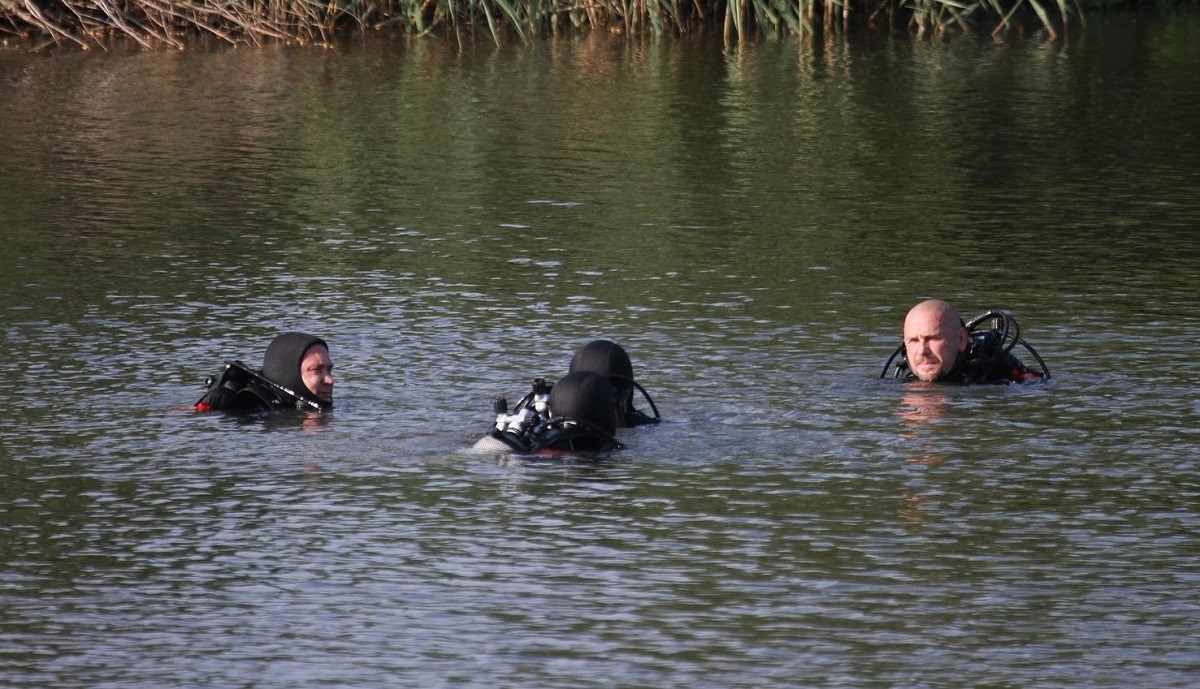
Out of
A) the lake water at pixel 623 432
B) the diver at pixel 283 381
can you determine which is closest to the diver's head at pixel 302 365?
the diver at pixel 283 381

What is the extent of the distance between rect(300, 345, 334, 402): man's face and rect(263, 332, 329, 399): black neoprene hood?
0.09ft

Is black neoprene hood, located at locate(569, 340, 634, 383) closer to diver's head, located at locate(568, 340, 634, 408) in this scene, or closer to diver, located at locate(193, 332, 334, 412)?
diver's head, located at locate(568, 340, 634, 408)

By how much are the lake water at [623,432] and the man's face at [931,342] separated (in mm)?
238

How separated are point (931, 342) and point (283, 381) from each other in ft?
13.4

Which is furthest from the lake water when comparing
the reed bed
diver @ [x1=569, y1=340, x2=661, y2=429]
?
the reed bed

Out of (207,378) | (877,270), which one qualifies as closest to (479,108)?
(877,270)

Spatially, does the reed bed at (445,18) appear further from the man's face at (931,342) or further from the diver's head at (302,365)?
the diver's head at (302,365)

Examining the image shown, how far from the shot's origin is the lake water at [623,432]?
339 inches

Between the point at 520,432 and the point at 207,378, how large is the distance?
2.30 m

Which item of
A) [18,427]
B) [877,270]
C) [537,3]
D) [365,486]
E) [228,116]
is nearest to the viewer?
[365,486]

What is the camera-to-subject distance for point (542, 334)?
14.6m

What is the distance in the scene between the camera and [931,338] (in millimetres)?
12914

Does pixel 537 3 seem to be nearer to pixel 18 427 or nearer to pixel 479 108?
A: pixel 479 108

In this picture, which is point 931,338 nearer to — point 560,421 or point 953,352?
point 953,352
